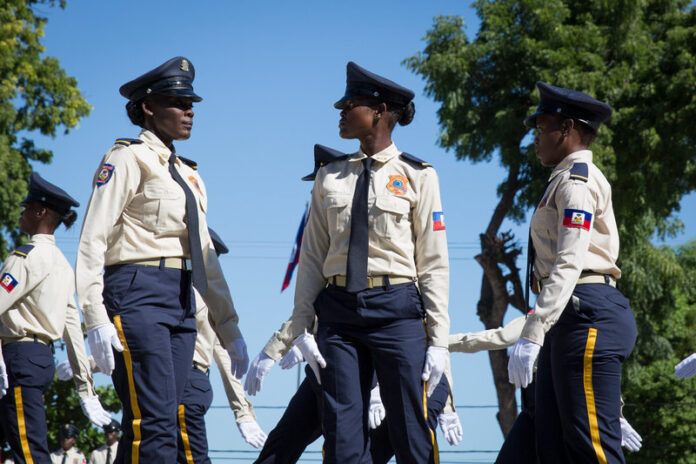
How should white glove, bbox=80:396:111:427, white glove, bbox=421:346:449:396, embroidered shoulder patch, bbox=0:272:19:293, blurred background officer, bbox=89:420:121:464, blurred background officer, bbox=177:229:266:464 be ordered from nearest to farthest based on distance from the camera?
white glove, bbox=421:346:449:396
white glove, bbox=80:396:111:427
embroidered shoulder patch, bbox=0:272:19:293
blurred background officer, bbox=177:229:266:464
blurred background officer, bbox=89:420:121:464

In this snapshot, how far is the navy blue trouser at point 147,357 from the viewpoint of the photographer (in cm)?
466

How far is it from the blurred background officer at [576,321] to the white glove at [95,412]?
3261mm

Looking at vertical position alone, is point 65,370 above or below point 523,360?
below

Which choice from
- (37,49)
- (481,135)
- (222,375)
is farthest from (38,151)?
(222,375)

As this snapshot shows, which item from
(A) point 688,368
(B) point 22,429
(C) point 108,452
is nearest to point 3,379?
(B) point 22,429

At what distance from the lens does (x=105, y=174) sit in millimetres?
5012

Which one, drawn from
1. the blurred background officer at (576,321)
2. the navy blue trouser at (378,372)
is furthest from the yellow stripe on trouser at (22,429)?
the blurred background officer at (576,321)

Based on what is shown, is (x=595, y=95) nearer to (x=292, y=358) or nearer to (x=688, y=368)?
(x=688, y=368)

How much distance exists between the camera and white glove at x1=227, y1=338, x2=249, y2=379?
543cm

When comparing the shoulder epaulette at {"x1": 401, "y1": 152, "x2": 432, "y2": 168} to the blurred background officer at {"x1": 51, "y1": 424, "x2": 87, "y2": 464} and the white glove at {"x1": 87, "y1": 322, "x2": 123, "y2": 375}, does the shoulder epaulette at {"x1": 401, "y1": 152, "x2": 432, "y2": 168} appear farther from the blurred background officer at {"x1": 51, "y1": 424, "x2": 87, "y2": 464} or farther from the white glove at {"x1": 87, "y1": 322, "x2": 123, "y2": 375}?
the blurred background officer at {"x1": 51, "y1": 424, "x2": 87, "y2": 464}

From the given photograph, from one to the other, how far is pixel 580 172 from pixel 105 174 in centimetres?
252

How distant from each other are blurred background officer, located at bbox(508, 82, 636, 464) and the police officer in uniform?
1.75 feet

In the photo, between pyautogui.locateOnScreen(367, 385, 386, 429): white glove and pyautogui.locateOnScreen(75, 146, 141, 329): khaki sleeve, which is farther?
pyautogui.locateOnScreen(367, 385, 386, 429): white glove

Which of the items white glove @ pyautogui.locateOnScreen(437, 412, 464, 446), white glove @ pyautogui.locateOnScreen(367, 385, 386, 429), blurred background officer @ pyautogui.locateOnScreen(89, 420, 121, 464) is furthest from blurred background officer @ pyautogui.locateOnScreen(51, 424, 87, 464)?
white glove @ pyautogui.locateOnScreen(367, 385, 386, 429)
